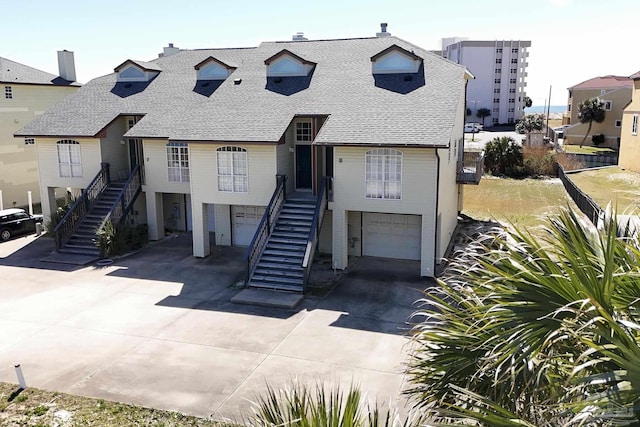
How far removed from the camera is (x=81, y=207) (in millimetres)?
24172

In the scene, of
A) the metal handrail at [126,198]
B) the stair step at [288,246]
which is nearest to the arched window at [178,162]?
the metal handrail at [126,198]

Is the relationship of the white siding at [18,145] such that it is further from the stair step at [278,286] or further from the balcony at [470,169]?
the balcony at [470,169]

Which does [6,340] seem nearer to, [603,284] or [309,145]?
[309,145]

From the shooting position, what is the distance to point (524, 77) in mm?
106000

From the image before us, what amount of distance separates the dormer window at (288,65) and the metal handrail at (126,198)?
25.1 feet

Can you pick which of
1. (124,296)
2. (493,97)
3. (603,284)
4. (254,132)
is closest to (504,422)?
(603,284)

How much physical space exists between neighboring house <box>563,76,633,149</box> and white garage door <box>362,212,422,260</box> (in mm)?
53999

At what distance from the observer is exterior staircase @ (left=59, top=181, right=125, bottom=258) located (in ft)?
75.1

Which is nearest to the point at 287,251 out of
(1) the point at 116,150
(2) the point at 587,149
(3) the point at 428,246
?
(3) the point at 428,246

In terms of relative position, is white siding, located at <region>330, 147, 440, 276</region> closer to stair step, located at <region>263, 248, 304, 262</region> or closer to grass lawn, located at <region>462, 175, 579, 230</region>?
stair step, located at <region>263, 248, 304, 262</region>

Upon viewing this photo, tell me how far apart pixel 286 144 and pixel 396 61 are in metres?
6.06

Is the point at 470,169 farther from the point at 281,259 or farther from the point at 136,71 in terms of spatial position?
the point at 136,71

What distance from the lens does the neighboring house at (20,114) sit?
3247cm

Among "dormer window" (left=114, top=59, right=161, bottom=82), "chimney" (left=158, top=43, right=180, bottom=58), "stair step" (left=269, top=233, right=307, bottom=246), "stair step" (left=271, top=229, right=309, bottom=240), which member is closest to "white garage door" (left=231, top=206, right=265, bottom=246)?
"stair step" (left=271, top=229, right=309, bottom=240)
